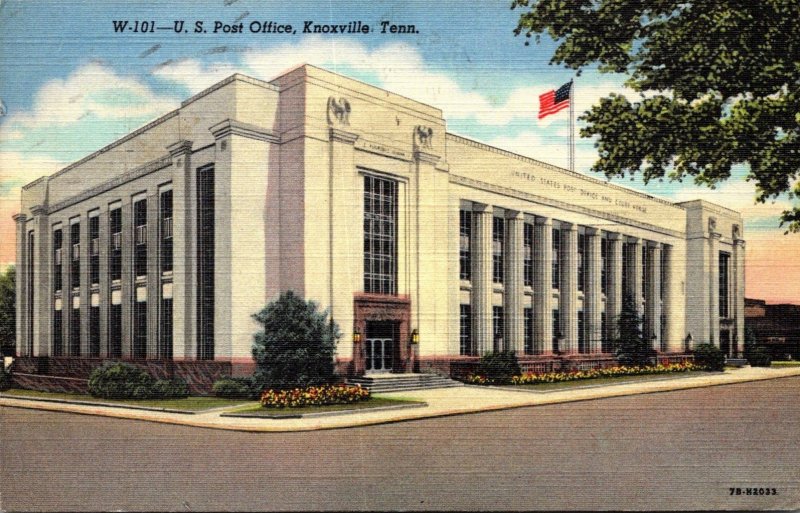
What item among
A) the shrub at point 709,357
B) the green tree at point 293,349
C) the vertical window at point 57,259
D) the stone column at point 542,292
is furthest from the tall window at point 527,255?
the vertical window at point 57,259

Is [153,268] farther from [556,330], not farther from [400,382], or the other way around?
[556,330]

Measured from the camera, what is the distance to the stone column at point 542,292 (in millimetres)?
8047

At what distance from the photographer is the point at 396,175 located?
7043 millimetres

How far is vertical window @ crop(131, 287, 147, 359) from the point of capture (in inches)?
282

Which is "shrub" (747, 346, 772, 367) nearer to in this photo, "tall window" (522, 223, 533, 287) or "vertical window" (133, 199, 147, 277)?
"tall window" (522, 223, 533, 287)

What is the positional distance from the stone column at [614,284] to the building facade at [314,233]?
0.47 feet

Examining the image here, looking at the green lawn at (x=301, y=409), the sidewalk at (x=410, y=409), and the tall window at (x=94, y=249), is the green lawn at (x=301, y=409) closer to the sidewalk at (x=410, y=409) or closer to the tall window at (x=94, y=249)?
the sidewalk at (x=410, y=409)

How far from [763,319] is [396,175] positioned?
4713 millimetres

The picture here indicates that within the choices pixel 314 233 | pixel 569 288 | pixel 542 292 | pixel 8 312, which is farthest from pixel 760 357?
pixel 8 312

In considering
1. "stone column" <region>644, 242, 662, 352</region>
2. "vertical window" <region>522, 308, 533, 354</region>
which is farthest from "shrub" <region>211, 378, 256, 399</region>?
"stone column" <region>644, 242, 662, 352</region>

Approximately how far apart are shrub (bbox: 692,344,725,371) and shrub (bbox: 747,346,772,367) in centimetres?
31

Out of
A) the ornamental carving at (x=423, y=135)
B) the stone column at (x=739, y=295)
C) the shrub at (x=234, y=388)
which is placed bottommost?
the shrub at (x=234, y=388)

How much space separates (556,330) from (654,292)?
1.28 metres

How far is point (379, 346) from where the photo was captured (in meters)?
6.67
